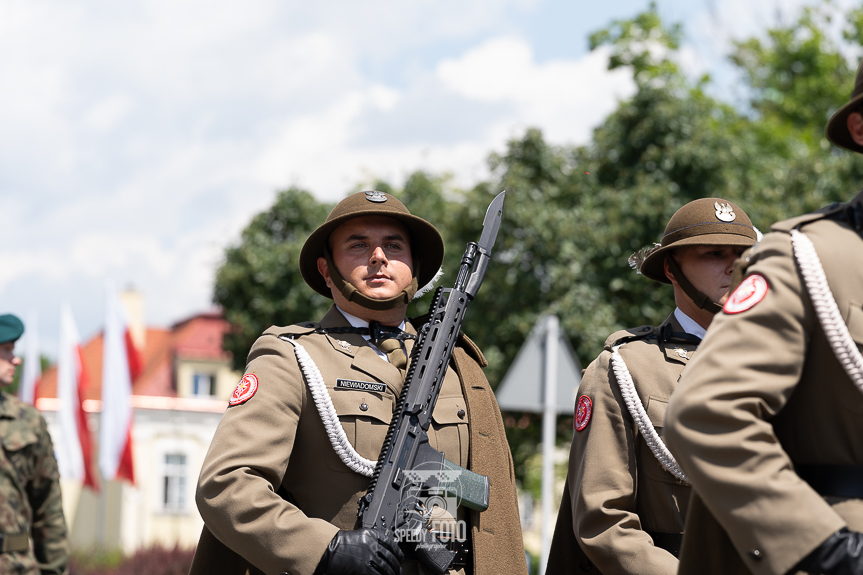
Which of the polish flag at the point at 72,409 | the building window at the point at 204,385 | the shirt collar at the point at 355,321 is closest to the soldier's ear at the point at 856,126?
the shirt collar at the point at 355,321

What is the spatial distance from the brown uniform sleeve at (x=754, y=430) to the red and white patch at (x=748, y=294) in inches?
0.5

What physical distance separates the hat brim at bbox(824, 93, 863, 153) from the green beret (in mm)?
5160

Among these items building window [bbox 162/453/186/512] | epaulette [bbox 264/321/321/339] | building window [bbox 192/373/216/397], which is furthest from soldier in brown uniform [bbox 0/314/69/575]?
building window [bbox 192/373/216/397]

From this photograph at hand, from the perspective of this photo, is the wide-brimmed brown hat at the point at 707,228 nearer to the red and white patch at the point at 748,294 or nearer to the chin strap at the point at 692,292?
the chin strap at the point at 692,292

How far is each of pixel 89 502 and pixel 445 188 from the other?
2201 centimetres

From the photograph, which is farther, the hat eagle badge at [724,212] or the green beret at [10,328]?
the green beret at [10,328]

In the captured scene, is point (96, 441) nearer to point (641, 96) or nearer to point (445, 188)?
point (445, 188)

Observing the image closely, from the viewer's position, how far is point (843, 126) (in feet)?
8.11

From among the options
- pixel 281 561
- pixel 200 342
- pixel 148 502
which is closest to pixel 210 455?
pixel 281 561

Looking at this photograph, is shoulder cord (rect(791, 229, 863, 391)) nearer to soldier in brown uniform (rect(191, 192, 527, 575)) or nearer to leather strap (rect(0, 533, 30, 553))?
soldier in brown uniform (rect(191, 192, 527, 575))

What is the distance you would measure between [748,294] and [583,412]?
1661 millimetres

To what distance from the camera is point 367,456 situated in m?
3.50

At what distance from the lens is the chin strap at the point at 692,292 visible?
151 inches

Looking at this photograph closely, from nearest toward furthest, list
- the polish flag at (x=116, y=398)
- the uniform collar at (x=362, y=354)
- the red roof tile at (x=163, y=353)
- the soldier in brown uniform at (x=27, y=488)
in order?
1. the uniform collar at (x=362, y=354)
2. the soldier in brown uniform at (x=27, y=488)
3. the polish flag at (x=116, y=398)
4. the red roof tile at (x=163, y=353)
